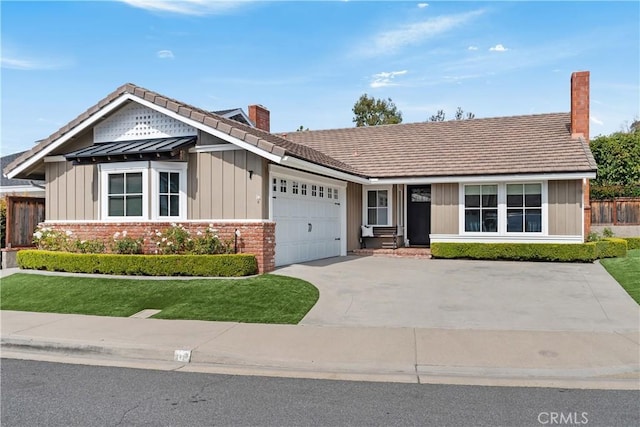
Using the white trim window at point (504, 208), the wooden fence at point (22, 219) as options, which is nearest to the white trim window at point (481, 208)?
the white trim window at point (504, 208)

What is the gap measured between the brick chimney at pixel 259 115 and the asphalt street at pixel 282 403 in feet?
59.1

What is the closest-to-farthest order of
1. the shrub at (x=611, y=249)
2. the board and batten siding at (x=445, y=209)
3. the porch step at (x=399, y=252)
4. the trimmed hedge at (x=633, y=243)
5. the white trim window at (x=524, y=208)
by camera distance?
the shrub at (x=611, y=249) → the white trim window at (x=524, y=208) → the board and batten siding at (x=445, y=209) → the porch step at (x=399, y=252) → the trimmed hedge at (x=633, y=243)

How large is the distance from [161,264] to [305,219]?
15.3 feet

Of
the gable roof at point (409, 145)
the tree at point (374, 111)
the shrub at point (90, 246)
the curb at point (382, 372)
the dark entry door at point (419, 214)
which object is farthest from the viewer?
the tree at point (374, 111)

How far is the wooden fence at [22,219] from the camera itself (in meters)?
15.5

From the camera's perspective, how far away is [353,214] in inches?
744

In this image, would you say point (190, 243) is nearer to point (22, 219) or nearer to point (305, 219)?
point (305, 219)

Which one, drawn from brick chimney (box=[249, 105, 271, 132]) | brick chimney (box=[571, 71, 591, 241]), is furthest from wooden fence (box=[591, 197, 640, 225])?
brick chimney (box=[249, 105, 271, 132])

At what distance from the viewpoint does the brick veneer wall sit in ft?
41.4

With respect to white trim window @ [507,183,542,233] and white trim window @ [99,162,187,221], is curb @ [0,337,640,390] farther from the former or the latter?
white trim window @ [507,183,542,233]

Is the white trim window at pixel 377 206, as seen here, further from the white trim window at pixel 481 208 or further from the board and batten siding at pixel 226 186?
the board and batten siding at pixel 226 186

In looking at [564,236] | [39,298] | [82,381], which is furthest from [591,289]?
[39,298]

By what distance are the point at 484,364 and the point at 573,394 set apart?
1.11m

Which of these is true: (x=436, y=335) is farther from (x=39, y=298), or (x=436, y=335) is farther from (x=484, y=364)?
(x=39, y=298)
